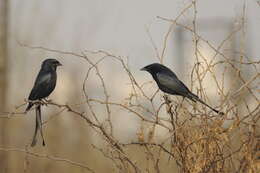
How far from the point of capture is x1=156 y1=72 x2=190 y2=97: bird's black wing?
4891mm

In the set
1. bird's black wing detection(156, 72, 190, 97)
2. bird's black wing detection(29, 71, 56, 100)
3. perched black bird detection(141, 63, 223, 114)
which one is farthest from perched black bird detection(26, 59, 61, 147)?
bird's black wing detection(156, 72, 190, 97)

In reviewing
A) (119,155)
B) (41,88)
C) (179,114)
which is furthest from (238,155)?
(41,88)

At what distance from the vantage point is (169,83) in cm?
507

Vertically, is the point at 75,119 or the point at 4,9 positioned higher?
the point at 4,9

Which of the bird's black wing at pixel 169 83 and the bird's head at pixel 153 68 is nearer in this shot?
the bird's black wing at pixel 169 83

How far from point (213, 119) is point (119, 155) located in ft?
1.86

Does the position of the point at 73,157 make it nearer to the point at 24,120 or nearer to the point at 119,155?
the point at 24,120

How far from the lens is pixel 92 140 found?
960cm

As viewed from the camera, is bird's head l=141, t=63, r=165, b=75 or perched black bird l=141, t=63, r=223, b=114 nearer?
perched black bird l=141, t=63, r=223, b=114

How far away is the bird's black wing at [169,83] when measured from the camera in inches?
193

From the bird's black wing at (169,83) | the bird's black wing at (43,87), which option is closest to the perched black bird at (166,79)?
the bird's black wing at (169,83)

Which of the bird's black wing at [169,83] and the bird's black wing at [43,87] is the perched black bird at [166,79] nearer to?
the bird's black wing at [169,83]

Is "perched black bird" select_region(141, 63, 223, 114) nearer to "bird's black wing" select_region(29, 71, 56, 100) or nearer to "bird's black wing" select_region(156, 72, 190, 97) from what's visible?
"bird's black wing" select_region(156, 72, 190, 97)

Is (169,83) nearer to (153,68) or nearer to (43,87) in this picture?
(153,68)
